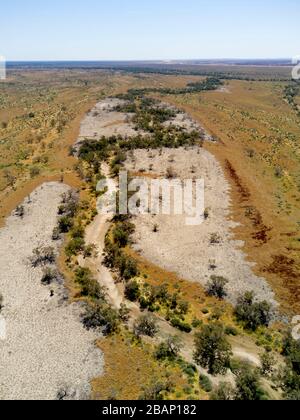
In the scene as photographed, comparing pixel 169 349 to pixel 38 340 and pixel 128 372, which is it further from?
pixel 38 340

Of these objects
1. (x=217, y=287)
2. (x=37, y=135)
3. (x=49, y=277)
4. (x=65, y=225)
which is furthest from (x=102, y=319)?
(x=37, y=135)

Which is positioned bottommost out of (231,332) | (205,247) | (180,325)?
(231,332)

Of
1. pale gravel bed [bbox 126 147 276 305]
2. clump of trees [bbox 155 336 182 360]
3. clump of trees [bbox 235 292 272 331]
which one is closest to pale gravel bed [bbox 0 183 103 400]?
clump of trees [bbox 155 336 182 360]

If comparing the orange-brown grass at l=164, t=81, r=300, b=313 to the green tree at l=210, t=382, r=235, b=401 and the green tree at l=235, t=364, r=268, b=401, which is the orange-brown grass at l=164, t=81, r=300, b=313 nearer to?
the green tree at l=235, t=364, r=268, b=401

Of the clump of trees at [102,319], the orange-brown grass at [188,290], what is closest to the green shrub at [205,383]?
the orange-brown grass at [188,290]
